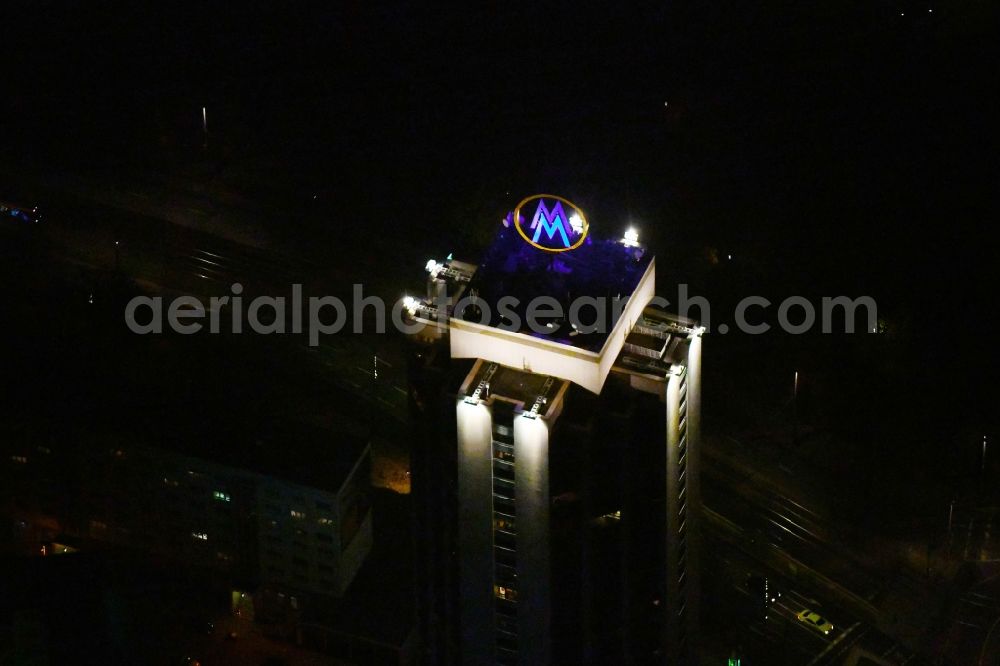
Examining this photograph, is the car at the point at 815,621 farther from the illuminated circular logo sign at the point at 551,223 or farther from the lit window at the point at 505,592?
the illuminated circular logo sign at the point at 551,223

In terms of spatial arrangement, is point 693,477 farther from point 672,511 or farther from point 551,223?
point 551,223

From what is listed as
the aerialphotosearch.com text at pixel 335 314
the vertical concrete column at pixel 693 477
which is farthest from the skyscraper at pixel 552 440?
the aerialphotosearch.com text at pixel 335 314

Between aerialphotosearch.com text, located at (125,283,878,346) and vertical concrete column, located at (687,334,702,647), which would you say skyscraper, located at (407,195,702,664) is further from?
aerialphotosearch.com text, located at (125,283,878,346)

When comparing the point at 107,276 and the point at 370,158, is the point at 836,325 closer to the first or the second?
the point at 370,158

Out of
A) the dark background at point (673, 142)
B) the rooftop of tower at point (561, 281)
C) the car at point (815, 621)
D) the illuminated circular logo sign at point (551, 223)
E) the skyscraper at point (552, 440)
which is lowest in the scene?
the car at point (815, 621)

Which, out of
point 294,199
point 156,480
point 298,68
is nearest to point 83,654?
point 156,480

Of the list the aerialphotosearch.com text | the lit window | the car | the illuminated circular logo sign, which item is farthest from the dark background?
the illuminated circular logo sign
